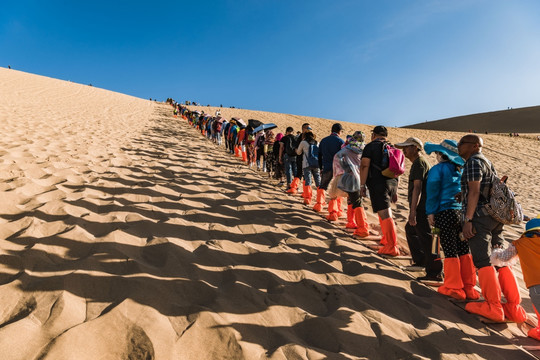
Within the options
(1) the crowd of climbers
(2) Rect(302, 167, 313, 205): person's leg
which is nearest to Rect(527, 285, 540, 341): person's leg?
(1) the crowd of climbers

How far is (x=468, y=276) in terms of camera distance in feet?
10.4

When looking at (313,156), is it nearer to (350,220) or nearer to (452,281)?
(350,220)

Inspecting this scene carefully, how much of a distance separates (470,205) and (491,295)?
96 centimetres

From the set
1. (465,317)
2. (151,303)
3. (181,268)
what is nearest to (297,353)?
(151,303)

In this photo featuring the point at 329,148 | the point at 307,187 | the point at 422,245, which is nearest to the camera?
the point at 422,245

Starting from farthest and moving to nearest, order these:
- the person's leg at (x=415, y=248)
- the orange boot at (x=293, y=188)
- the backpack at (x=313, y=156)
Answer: the orange boot at (x=293, y=188), the backpack at (x=313, y=156), the person's leg at (x=415, y=248)

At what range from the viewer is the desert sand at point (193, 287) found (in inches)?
74.0

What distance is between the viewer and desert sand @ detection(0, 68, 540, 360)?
6.17 feet

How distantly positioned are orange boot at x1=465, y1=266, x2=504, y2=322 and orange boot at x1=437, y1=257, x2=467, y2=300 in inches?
11.2

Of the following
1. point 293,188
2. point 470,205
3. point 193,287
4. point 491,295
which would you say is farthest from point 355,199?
point 193,287

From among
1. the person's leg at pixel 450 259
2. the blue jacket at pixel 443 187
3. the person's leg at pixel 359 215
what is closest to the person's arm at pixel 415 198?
the blue jacket at pixel 443 187

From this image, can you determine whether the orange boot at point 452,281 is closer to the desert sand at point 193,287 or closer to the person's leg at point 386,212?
the desert sand at point 193,287

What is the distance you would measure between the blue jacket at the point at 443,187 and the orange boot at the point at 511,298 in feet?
2.68

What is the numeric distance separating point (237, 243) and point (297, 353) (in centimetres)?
182
